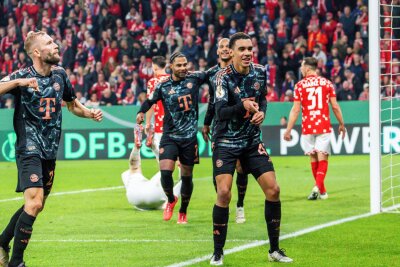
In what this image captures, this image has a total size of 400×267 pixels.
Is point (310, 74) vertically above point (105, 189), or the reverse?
point (310, 74)

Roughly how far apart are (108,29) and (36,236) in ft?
65.9

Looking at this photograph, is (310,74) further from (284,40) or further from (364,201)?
(284,40)

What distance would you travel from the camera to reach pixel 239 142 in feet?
29.0

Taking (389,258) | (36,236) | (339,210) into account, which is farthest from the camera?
(339,210)

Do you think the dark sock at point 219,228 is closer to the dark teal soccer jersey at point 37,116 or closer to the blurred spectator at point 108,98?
the dark teal soccer jersey at point 37,116

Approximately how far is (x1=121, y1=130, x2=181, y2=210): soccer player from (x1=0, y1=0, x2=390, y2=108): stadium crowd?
37.6 ft

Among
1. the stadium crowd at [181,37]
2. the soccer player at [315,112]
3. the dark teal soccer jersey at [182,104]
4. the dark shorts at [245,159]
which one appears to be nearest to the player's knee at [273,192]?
the dark shorts at [245,159]

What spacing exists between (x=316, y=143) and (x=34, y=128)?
26.8 feet

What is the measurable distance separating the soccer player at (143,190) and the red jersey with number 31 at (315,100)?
3.10m

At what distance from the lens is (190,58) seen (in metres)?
28.1

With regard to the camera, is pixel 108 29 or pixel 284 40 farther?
pixel 108 29

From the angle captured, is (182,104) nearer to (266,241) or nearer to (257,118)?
(266,241)

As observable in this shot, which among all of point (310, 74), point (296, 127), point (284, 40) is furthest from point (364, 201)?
point (284, 40)

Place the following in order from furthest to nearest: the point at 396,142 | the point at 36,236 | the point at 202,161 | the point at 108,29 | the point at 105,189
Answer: the point at 108,29, the point at 202,161, the point at 396,142, the point at 105,189, the point at 36,236
